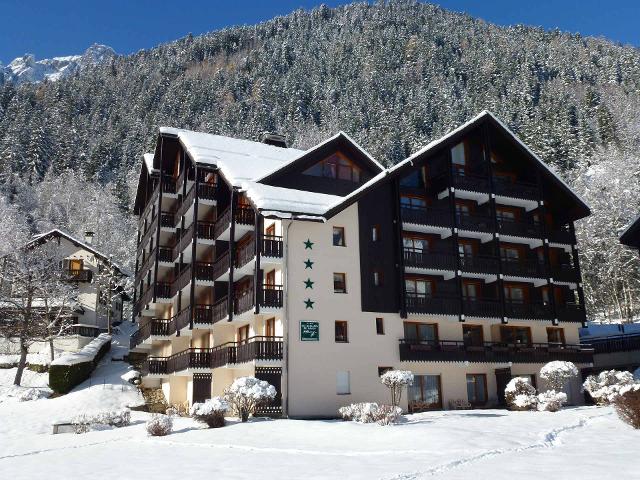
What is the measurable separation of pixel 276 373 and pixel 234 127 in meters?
132

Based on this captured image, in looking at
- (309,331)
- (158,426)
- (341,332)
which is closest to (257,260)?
(309,331)

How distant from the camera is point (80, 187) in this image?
426 ft

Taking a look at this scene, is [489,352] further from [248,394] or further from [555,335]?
[248,394]

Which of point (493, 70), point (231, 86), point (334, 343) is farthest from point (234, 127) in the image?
point (334, 343)

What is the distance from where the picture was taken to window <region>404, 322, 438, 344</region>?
36.8 meters

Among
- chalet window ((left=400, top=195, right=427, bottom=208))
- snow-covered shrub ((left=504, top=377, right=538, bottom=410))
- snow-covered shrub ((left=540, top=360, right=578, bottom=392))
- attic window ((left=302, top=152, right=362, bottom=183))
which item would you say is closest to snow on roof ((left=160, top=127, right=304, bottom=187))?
attic window ((left=302, top=152, right=362, bottom=183))

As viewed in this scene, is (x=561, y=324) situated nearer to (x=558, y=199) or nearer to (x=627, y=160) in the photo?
(x=558, y=199)

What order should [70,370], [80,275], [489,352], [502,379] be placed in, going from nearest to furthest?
1. [489,352]
2. [502,379]
3. [70,370]
4. [80,275]

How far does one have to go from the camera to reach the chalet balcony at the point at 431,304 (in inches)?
1420

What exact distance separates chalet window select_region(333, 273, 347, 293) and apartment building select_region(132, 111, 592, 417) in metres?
0.12

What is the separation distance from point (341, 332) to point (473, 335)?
10.6 m

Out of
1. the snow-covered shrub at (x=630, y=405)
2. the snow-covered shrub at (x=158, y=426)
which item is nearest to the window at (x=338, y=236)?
the snow-covered shrub at (x=158, y=426)

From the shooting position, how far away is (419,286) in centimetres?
3859

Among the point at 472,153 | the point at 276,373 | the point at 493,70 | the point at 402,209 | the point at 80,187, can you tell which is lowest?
the point at 276,373
